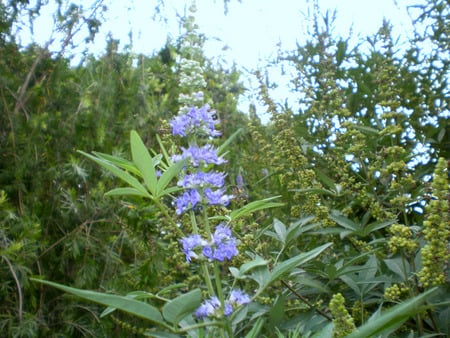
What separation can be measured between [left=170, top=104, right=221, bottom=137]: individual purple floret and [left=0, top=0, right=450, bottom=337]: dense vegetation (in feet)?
1.55

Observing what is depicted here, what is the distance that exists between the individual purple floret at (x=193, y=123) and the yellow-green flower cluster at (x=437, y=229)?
1.57ft

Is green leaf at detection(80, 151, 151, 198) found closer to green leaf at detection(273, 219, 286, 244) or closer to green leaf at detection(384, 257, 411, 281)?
green leaf at detection(273, 219, 286, 244)

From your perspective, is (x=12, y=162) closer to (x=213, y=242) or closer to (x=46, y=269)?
(x=46, y=269)

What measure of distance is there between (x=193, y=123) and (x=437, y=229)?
0.56m

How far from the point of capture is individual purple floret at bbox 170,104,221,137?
1194 mm

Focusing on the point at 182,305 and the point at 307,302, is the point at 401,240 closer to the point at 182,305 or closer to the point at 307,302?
the point at 307,302

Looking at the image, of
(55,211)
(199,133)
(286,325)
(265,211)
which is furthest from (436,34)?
(55,211)

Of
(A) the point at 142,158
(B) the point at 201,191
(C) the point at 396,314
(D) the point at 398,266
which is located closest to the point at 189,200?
(B) the point at 201,191

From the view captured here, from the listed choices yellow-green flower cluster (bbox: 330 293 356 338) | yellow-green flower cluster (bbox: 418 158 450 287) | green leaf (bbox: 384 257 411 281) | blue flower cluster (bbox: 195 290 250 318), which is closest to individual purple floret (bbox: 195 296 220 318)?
blue flower cluster (bbox: 195 290 250 318)

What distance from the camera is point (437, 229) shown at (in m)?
1.27

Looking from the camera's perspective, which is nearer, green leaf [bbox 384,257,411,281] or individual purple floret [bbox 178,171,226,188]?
individual purple floret [bbox 178,171,226,188]

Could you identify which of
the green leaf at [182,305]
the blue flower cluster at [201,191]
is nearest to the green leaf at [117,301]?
the green leaf at [182,305]

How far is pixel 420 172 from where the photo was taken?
2.17 m

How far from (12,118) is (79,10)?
708mm
